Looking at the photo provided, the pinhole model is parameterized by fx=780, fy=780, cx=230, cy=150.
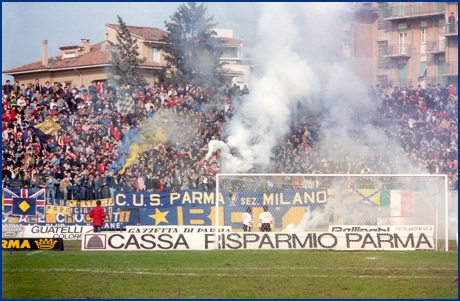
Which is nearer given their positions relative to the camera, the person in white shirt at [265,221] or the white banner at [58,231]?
the person in white shirt at [265,221]

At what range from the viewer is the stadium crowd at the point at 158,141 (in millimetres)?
22922

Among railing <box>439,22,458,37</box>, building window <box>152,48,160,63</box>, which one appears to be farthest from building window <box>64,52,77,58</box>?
railing <box>439,22,458,37</box>

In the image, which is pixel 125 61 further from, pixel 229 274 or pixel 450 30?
pixel 229 274

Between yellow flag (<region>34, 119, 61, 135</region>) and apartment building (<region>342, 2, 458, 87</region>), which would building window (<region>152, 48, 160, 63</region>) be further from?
yellow flag (<region>34, 119, 61, 135</region>)

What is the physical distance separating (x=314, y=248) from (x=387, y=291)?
18.0 feet

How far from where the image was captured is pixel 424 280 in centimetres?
1249

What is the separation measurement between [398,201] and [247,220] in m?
4.05

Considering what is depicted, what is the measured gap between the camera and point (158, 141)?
25.7 m

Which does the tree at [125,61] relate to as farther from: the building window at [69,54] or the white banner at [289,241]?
the white banner at [289,241]

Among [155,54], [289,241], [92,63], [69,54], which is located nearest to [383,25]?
[155,54]

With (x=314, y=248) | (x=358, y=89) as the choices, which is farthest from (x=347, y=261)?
(x=358, y=89)

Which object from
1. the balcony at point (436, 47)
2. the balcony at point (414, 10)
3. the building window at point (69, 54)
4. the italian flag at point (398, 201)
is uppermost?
the balcony at point (414, 10)

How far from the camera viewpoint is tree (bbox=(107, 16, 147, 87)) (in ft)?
102

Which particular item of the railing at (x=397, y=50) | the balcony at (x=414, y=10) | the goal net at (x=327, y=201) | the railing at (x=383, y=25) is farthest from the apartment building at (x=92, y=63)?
the goal net at (x=327, y=201)
